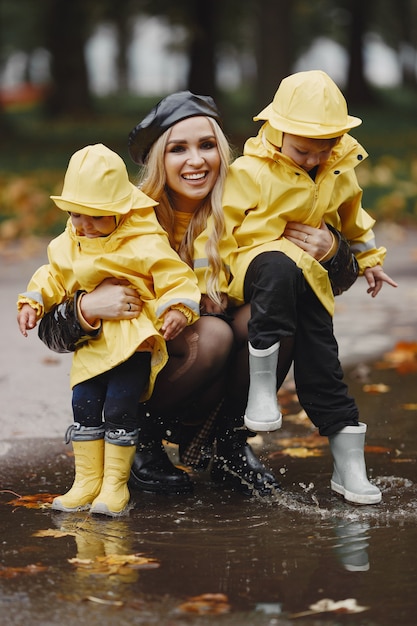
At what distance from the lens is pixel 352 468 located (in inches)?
155

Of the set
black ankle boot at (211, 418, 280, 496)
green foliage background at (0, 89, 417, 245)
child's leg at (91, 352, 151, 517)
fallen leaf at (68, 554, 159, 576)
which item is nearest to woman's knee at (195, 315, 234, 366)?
child's leg at (91, 352, 151, 517)

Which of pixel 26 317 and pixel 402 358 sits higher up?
pixel 26 317

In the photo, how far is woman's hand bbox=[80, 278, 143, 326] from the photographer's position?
12.5 ft

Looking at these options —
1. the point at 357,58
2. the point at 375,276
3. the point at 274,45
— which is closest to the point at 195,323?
the point at 375,276

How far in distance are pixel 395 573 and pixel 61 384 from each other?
9.92ft

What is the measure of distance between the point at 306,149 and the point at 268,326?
1.98 feet

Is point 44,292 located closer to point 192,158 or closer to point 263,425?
point 192,158

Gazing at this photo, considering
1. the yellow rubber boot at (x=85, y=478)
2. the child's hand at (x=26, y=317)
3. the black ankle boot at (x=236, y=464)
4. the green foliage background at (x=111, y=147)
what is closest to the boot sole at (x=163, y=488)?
the black ankle boot at (x=236, y=464)

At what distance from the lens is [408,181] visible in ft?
46.0

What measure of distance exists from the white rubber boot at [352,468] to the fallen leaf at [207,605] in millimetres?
959

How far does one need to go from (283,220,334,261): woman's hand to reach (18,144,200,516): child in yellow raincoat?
426mm

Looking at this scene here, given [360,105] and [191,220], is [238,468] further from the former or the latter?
[360,105]

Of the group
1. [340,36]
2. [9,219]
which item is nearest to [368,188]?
[9,219]

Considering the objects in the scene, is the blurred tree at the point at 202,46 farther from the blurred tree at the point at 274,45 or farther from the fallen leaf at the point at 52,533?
the fallen leaf at the point at 52,533
